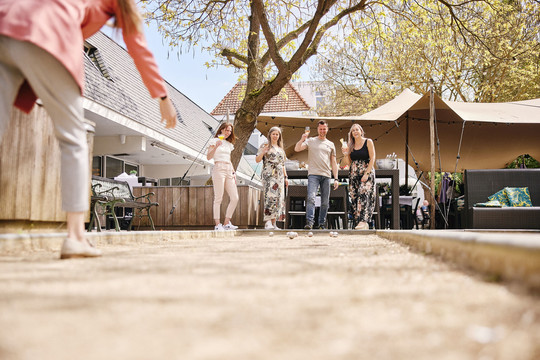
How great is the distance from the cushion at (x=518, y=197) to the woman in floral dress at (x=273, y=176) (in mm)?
4032

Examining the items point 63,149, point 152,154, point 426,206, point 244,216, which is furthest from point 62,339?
point 152,154

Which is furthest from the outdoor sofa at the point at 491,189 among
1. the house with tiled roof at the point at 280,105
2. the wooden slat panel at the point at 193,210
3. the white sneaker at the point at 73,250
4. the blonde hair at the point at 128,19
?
the house with tiled roof at the point at 280,105

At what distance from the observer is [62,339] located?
83cm

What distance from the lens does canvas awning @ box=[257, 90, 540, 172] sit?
439 inches

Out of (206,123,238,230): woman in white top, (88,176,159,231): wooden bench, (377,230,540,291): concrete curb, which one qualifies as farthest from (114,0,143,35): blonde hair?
(206,123,238,230): woman in white top

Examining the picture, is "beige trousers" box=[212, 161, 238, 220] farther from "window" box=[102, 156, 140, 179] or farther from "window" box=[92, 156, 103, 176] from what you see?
"window" box=[102, 156, 140, 179]

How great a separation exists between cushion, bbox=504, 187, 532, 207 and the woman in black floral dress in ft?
8.71

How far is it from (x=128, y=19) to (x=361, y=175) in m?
5.91

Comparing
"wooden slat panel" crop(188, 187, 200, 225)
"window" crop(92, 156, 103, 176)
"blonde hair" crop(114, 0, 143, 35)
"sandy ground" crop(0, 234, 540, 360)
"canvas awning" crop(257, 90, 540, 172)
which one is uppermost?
"canvas awning" crop(257, 90, 540, 172)

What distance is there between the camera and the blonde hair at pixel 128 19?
250 cm

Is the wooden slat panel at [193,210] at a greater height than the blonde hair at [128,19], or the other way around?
the blonde hair at [128,19]

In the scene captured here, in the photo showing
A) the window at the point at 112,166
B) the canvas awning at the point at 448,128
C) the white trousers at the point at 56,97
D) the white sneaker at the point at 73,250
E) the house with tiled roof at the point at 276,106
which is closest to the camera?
the white trousers at the point at 56,97

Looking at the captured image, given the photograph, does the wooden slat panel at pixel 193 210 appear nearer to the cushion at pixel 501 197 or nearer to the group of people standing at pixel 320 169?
the group of people standing at pixel 320 169

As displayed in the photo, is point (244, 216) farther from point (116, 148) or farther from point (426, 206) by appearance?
point (426, 206)
